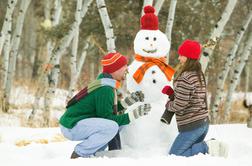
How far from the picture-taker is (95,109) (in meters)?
5.36

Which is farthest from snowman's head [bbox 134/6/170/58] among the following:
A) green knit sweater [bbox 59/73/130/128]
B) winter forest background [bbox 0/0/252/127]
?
winter forest background [bbox 0/0/252/127]

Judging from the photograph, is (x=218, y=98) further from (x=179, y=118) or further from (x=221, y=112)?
(x=179, y=118)

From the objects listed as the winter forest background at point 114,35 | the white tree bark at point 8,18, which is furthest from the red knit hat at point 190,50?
the white tree bark at point 8,18

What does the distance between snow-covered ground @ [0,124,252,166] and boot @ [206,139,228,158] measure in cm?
11

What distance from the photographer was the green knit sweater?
5.21m

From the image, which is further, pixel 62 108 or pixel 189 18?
pixel 62 108

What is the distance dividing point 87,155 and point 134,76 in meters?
1.15

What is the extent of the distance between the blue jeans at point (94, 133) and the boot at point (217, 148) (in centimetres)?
105

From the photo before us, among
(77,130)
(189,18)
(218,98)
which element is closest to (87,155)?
(77,130)

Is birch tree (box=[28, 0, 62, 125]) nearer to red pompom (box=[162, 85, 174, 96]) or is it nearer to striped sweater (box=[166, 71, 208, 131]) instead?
red pompom (box=[162, 85, 174, 96])

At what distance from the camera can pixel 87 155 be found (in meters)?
5.26

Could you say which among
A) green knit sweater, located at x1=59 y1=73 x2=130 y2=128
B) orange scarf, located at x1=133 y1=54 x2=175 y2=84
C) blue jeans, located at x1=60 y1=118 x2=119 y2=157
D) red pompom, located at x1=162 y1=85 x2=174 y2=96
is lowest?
blue jeans, located at x1=60 y1=118 x2=119 y2=157

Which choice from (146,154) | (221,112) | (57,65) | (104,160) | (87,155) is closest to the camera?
(104,160)

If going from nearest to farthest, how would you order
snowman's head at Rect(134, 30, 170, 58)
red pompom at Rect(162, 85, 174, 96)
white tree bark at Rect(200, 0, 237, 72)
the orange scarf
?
red pompom at Rect(162, 85, 174, 96)
the orange scarf
snowman's head at Rect(134, 30, 170, 58)
white tree bark at Rect(200, 0, 237, 72)
